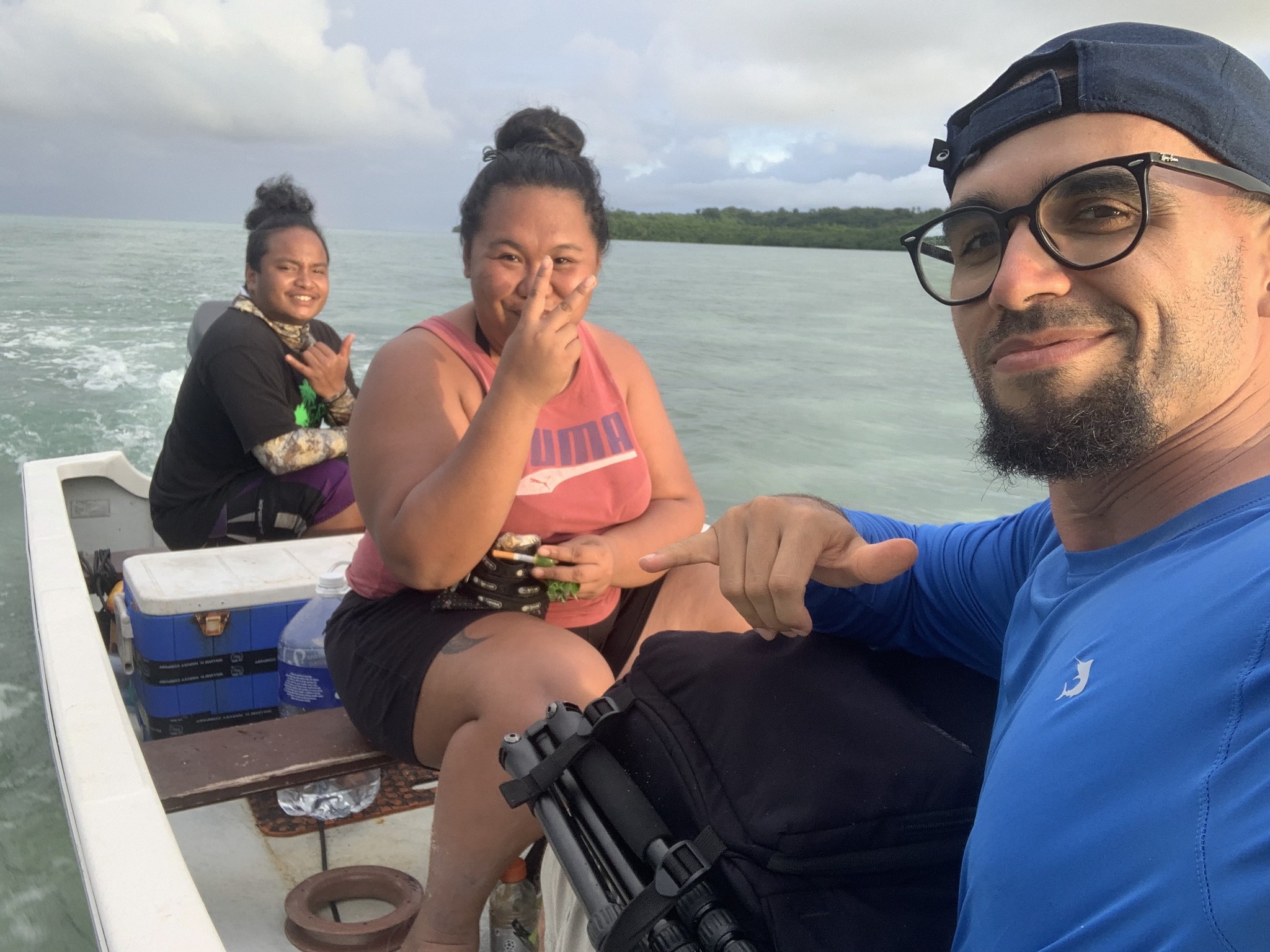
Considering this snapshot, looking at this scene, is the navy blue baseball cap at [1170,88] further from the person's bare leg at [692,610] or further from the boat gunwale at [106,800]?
the boat gunwale at [106,800]

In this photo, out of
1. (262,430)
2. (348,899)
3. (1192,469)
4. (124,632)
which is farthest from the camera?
(262,430)

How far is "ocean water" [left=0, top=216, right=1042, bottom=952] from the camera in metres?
3.24

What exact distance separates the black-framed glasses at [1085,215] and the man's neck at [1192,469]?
159mm

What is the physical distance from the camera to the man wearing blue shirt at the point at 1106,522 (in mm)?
589

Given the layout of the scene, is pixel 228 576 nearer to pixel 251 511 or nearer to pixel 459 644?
pixel 251 511

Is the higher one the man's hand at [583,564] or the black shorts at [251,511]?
the man's hand at [583,564]

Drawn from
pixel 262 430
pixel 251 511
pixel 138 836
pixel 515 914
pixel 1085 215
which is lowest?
pixel 515 914

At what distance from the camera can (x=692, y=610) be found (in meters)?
1.82

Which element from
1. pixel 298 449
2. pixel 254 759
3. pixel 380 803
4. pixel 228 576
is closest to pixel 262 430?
pixel 298 449

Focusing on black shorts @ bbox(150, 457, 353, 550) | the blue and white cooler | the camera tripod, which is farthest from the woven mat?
the camera tripod

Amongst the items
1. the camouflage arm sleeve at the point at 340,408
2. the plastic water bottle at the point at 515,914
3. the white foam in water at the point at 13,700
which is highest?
the camouflage arm sleeve at the point at 340,408

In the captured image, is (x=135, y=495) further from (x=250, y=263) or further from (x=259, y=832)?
(x=259, y=832)

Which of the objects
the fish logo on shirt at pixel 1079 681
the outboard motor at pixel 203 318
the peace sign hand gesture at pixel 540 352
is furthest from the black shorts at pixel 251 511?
the fish logo on shirt at pixel 1079 681

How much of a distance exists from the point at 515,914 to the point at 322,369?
2050mm
